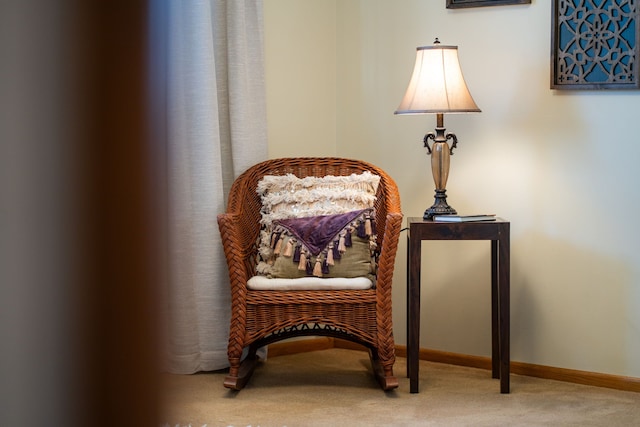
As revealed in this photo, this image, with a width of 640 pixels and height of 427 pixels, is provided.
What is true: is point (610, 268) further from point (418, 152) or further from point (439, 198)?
point (418, 152)

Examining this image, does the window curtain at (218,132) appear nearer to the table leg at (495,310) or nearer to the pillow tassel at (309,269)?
the pillow tassel at (309,269)

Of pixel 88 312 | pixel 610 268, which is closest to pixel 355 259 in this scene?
pixel 610 268

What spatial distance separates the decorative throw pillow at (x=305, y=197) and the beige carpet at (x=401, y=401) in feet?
1.50

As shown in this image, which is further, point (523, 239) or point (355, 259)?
point (523, 239)

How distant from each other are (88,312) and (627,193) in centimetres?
280

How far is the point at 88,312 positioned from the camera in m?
0.23

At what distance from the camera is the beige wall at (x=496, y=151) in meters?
2.83

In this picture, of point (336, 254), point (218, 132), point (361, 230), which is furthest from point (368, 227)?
point (218, 132)

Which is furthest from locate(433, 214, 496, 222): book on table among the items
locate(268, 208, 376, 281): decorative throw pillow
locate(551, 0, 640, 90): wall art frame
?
locate(551, 0, 640, 90): wall art frame

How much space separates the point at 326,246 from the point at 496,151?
0.80m

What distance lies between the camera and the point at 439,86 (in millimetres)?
2703

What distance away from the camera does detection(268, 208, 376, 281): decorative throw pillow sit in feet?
8.93

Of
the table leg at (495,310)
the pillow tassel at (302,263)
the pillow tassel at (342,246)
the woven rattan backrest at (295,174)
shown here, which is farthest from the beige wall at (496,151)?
the pillow tassel at (302,263)

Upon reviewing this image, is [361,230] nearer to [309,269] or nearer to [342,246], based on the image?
[342,246]
